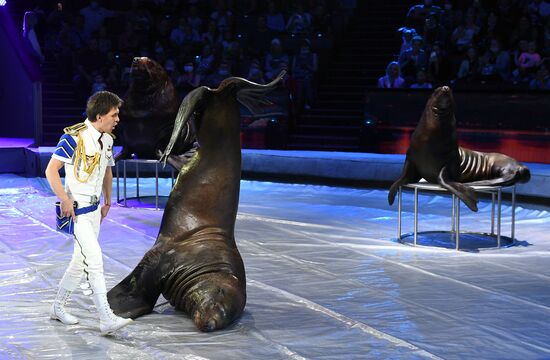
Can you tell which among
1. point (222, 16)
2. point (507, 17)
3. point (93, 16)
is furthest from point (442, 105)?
point (93, 16)

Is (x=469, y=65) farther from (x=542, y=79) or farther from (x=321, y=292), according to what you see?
(x=321, y=292)

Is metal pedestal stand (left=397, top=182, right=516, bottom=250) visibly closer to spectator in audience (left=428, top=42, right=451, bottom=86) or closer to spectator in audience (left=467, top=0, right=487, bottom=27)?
spectator in audience (left=428, top=42, right=451, bottom=86)

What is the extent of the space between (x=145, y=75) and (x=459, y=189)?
3.39 meters

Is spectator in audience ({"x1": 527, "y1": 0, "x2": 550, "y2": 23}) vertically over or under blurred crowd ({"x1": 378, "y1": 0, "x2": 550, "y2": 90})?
over

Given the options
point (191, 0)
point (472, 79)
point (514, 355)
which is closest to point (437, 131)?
point (514, 355)

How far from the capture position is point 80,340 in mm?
4457

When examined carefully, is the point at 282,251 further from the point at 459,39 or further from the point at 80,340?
the point at 459,39

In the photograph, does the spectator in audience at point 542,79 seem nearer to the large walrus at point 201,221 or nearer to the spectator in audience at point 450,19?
the spectator in audience at point 450,19

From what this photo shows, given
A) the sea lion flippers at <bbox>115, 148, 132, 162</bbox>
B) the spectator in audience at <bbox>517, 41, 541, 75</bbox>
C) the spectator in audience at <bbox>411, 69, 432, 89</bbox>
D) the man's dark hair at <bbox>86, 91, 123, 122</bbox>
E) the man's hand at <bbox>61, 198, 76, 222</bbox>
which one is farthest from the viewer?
the spectator in audience at <bbox>411, 69, 432, 89</bbox>

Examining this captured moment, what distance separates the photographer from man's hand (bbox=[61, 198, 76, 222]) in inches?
171

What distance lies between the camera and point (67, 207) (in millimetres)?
4363

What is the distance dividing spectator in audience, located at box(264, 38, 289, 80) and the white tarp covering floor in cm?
523

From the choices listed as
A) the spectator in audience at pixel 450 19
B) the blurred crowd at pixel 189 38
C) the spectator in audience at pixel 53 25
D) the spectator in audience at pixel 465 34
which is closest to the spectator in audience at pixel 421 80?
the spectator in audience at pixel 465 34

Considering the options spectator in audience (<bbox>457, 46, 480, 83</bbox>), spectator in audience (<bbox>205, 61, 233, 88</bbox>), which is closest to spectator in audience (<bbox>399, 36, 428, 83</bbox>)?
spectator in audience (<bbox>457, 46, 480, 83</bbox>)
